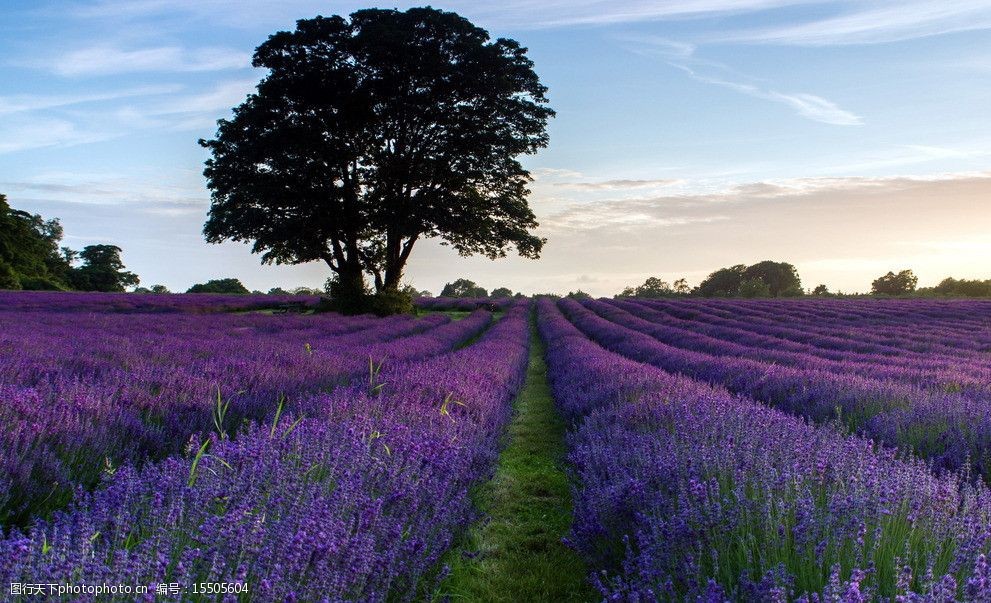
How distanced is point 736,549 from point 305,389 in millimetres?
4394

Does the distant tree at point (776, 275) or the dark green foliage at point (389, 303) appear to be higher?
the distant tree at point (776, 275)

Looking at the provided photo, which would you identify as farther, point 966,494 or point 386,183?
point 386,183

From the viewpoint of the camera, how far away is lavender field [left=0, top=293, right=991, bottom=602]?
2.00 meters

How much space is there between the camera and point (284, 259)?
23.2 meters

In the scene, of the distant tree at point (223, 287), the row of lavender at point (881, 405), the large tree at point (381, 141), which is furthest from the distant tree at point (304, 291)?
the row of lavender at point (881, 405)

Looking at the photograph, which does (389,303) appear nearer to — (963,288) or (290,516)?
(290,516)

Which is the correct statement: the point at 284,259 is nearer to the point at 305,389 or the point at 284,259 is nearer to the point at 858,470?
the point at 305,389

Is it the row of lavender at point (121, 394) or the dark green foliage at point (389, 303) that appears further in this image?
the dark green foliage at point (389, 303)

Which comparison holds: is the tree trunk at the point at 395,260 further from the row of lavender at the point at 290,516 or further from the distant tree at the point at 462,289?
the distant tree at the point at 462,289

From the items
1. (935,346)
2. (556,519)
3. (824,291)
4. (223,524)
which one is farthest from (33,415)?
(824,291)

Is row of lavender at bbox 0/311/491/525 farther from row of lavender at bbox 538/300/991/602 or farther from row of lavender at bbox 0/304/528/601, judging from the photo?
row of lavender at bbox 538/300/991/602

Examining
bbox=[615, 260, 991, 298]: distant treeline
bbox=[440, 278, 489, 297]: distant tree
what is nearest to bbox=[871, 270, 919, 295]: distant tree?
bbox=[615, 260, 991, 298]: distant treeline

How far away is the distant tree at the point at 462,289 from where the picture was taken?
49.4 metres

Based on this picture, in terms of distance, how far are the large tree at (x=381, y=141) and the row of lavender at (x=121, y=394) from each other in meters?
11.6
